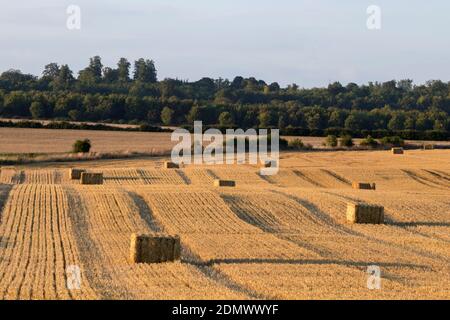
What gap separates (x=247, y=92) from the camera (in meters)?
164

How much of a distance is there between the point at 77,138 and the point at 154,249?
62.0m

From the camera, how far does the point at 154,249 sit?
60.0 feet

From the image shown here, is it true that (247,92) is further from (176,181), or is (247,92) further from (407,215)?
(407,215)

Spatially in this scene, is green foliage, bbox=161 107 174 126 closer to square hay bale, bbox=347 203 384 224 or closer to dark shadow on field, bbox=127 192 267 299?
dark shadow on field, bbox=127 192 267 299

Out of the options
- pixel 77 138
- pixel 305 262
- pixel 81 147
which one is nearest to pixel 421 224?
pixel 305 262

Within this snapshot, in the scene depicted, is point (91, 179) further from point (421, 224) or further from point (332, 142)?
point (332, 142)

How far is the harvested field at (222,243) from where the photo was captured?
15.2 metres

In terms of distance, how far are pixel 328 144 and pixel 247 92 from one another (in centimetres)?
8751

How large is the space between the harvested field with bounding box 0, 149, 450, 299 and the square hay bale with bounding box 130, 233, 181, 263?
0.24 m

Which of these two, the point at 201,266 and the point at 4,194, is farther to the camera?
the point at 4,194

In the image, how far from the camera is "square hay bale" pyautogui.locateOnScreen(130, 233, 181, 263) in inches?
717

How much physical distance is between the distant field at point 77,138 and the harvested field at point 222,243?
24213 mm

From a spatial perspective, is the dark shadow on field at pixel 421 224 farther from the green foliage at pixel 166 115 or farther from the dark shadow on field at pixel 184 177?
the green foliage at pixel 166 115
